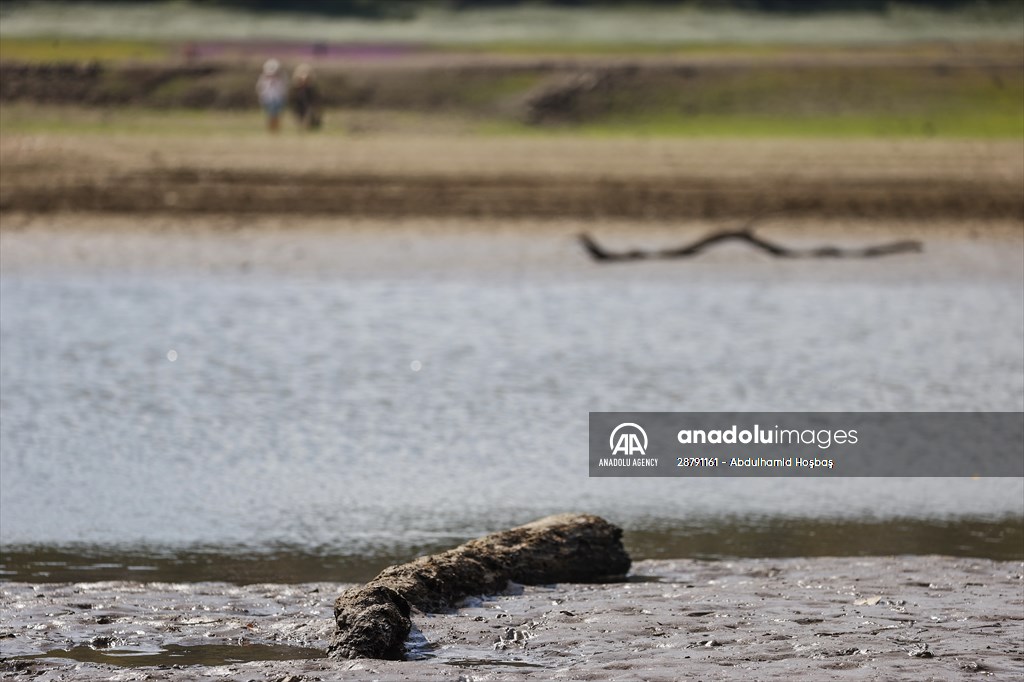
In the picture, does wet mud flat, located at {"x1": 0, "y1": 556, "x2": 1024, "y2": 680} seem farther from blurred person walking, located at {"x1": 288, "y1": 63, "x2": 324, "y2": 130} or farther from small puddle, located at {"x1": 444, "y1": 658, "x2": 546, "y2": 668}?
blurred person walking, located at {"x1": 288, "y1": 63, "x2": 324, "y2": 130}

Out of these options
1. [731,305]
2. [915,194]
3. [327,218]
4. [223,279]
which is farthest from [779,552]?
[915,194]

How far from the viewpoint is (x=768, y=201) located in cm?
1905

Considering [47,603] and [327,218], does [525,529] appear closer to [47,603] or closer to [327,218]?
[47,603]

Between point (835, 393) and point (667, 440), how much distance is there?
161cm

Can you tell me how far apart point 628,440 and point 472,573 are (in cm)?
326

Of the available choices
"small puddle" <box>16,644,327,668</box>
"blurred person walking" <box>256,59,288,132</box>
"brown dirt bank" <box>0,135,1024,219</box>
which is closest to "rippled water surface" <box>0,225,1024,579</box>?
"small puddle" <box>16,644,327,668</box>

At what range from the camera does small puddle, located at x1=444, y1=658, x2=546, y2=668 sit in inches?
229

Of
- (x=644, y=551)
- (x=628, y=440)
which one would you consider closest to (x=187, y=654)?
(x=644, y=551)

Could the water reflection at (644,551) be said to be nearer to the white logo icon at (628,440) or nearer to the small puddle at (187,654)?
the small puddle at (187,654)

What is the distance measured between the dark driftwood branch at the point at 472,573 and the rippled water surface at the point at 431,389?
0.75 meters

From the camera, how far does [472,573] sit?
675 centimetres

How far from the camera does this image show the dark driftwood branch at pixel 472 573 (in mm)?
5852

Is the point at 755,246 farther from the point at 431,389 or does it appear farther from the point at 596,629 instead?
the point at 596,629

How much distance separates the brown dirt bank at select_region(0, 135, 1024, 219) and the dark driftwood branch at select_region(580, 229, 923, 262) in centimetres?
176
